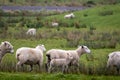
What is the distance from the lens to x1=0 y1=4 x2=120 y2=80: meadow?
57.1 feet

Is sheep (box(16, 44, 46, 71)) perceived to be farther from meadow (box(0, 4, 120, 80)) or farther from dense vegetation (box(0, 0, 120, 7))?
dense vegetation (box(0, 0, 120, 7))

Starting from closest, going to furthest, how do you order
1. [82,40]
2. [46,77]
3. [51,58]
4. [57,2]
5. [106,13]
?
1. [46,77]
2. [51,58]
3. [82,40]
4. [106,13]
5. [57,2]

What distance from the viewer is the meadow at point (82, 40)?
17416 mm

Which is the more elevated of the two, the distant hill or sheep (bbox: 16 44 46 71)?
the distant hill

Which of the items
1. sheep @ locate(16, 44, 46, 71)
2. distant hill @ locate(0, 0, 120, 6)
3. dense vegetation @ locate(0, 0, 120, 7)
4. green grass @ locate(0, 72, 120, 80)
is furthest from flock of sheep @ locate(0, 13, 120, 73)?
distant hill @ locate(0, 0, 120, 6)

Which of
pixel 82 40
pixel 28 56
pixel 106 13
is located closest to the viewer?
pixel 28 56

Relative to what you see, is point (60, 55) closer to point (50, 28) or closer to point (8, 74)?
point (8, 74)

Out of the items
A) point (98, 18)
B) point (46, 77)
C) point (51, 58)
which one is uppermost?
point (98, 18)

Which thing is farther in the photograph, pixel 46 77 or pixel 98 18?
pixel 98 18

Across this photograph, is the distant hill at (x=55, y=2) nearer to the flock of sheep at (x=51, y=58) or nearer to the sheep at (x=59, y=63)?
the flock of sheep at (x=51, y=58)

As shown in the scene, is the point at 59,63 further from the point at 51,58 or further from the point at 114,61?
the point at 114,61

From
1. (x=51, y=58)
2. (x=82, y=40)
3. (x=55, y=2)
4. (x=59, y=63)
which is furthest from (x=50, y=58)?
(x=55, y=2)

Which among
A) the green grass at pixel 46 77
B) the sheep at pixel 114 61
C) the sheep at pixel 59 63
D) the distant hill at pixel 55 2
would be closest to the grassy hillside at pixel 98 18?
the sheep at pixel 114 61

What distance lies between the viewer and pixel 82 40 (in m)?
29.9
